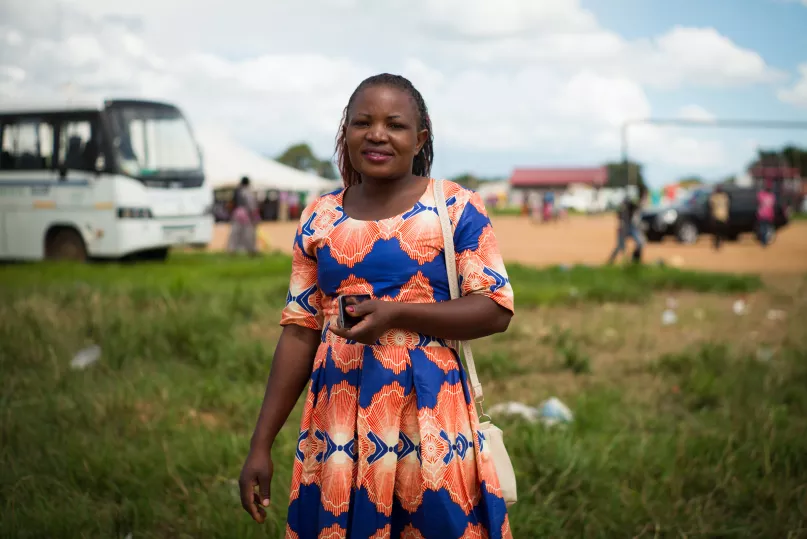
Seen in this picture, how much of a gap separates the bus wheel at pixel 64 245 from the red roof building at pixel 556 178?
8331 cm

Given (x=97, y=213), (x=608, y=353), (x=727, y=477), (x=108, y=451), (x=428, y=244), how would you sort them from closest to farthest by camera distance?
(x=428, y=244) → (x=727, y=477) → (x=108, y=451) → (x=608, y=353) → (x=97, y=213)

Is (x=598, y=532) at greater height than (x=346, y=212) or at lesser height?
lesser

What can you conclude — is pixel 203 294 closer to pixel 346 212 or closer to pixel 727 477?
pixel 727 477

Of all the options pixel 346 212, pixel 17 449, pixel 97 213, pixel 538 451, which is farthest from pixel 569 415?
pixel 97 213

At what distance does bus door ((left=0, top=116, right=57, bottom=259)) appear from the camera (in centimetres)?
1473

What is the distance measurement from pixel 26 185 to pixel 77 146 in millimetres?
1152

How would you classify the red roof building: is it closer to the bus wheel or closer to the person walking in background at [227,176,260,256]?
the person walking in background at [227,176,260,256]

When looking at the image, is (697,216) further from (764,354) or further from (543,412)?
(543,412)

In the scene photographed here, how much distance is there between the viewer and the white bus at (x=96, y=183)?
1434 centimetres

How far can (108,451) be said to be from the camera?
13.2 feet

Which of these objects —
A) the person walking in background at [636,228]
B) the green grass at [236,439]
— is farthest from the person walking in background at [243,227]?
the green grass at [236,439]

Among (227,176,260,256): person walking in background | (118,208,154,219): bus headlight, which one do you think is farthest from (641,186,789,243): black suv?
(118,208,154,219): bus headlight

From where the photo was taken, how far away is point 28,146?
15148mm

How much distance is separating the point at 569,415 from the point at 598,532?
1.40 metres
